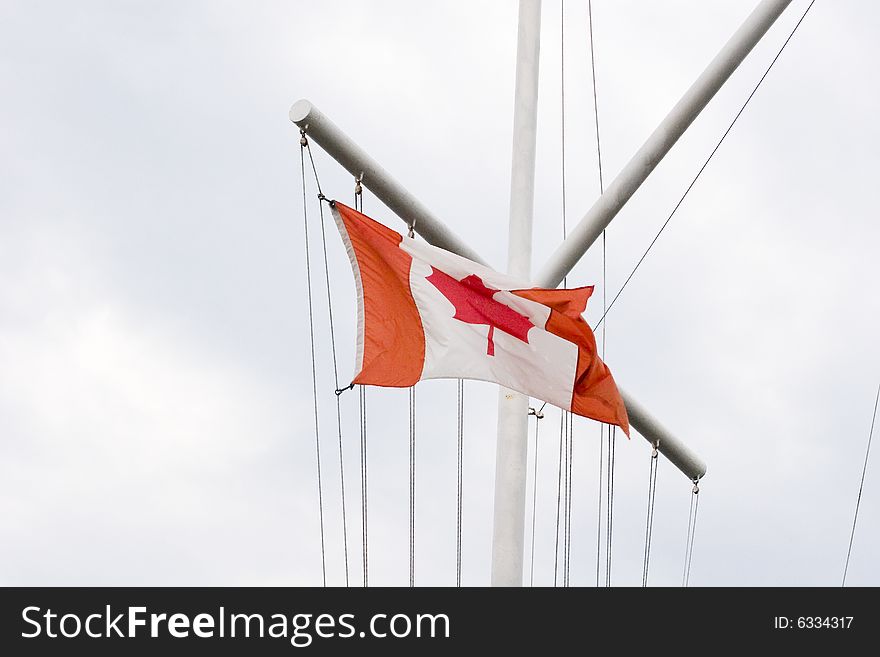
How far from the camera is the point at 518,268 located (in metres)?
14.0

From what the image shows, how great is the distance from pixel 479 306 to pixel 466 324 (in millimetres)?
216

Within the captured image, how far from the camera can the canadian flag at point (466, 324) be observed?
13031 mm

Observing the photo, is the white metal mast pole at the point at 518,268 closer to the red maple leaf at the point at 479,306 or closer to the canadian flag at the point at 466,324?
the canadian flag at the point at 466,324

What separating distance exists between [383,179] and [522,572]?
3.45m

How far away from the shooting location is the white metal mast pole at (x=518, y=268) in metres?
13.1

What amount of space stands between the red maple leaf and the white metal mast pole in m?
0.56

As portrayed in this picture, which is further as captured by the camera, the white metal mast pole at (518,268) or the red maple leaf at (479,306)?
the red maple leaf at (479,306)

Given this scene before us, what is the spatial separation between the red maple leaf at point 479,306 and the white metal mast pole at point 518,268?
0.56 metres

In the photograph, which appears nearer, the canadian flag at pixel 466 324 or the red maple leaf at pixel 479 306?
the canadian flag at pixel 466 324

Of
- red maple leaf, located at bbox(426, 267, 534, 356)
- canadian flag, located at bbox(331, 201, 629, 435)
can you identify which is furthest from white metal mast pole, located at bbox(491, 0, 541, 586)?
red maple leaf, located at bbox(426, 267, 534, 356)

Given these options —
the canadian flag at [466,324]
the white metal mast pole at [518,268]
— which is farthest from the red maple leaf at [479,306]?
the white metal mast pole at [518,268]

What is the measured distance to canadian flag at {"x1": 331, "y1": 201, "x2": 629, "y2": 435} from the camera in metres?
13.0

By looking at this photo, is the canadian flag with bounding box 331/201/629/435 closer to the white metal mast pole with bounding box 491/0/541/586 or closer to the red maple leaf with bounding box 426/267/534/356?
the red maple leaf with bounding box 426/267/534/356

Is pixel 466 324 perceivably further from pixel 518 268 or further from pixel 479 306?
pixel 518 268
